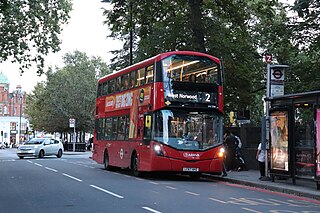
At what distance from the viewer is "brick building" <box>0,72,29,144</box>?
426ft

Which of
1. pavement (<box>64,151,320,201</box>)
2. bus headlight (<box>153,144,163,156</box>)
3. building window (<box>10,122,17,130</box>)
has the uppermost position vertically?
building window (<box>10,122,17,130</box>)

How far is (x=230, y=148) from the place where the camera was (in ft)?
77.2

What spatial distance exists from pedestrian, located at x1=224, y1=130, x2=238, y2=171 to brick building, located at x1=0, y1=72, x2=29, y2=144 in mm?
107269

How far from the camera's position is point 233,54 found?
30.1 m

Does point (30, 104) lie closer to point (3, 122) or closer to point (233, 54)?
point (3, 122)

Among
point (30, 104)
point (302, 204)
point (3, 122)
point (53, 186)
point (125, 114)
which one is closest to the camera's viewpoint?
point (302, 204)

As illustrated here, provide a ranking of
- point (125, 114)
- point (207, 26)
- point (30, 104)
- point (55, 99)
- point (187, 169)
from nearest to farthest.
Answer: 1. point (187, 169)
2. point (125, 114)
3. point (207, 26)
4. point (55, 99)
5. point (30, 104)

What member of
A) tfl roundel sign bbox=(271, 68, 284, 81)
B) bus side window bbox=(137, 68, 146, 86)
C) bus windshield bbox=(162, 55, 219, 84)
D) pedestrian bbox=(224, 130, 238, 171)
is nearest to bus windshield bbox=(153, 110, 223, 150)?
bus windshield bbox=(162, 55, 219, 84)

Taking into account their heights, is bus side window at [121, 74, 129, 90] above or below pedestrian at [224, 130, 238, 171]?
above

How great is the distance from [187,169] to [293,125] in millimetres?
4315

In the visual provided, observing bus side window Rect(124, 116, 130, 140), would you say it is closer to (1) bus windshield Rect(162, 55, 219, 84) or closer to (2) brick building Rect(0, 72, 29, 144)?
(1) bus windshield Rect(162, 55, 219, 84)

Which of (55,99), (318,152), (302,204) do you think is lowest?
(302,204)

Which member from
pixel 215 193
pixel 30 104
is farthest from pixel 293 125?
pixel 30 104

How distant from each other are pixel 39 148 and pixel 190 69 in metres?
22.9
